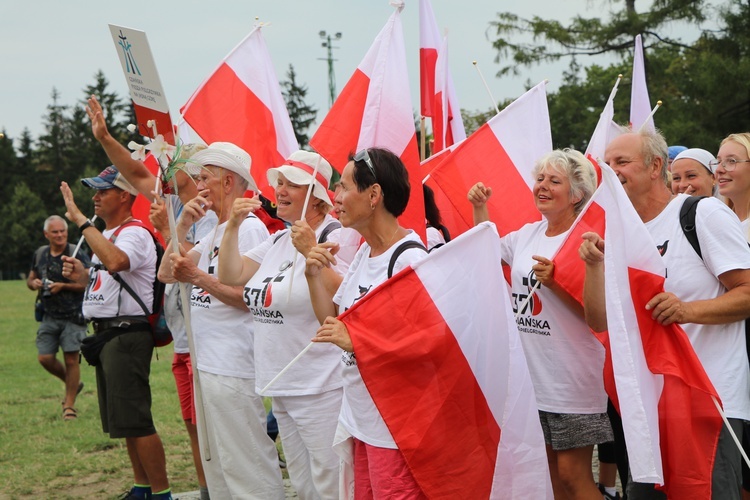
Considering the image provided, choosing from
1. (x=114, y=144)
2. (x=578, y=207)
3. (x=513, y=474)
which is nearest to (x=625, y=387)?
(x=513, y=474)

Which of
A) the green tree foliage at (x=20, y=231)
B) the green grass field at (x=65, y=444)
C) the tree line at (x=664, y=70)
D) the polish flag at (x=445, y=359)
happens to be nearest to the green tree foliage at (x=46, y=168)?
the green tree foliage at (x=20, y=231)

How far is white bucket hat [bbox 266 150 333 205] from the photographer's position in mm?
5043

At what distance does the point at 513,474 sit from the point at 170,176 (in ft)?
8.25

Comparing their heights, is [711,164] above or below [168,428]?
above

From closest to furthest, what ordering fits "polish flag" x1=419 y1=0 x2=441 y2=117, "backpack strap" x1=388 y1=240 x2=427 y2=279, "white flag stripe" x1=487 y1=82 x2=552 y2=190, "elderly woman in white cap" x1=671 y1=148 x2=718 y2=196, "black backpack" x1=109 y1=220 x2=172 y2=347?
"backpack strap" x1=388 y1=240 x2=427 y2=279, "elderly woman in white cap" x1=671 y1=148 x2=718 y2=196, "white flag stripe" x1=487 y1=82 x2=552 y2=190, "black backpack" x1=109 y1=220 x2=172 y2=347, "polish flag" x1=419 y1=0 x2=441 y2=117

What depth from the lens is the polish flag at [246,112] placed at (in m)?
6.61

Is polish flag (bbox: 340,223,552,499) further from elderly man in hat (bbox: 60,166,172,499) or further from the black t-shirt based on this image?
the black t-shirt

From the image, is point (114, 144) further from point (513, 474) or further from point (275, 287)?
point (513, 474)

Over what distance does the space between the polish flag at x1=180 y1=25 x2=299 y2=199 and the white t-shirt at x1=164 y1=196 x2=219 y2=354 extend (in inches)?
22.8

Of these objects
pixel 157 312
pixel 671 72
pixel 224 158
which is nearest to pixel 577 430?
pixel 224 158

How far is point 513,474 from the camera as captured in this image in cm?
398

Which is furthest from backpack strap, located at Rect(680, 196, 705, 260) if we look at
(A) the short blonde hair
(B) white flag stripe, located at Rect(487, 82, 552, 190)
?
(B) white flag stripe, located at Rect(487, 82, 552, 190)

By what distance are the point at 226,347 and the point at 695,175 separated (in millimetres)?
2905

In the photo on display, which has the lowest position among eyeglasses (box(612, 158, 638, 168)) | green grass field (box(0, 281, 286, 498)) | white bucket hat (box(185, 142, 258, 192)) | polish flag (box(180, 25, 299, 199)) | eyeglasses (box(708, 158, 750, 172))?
green grass field (box(0, 281, 286, 498))
